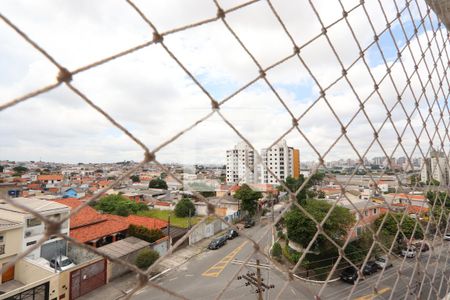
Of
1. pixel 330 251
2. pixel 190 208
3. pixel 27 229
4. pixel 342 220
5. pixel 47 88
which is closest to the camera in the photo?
pixel 47 88

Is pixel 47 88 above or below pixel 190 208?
above

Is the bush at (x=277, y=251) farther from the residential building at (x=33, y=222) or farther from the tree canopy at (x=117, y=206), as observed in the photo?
the tree canopy at (x=117, y=206)

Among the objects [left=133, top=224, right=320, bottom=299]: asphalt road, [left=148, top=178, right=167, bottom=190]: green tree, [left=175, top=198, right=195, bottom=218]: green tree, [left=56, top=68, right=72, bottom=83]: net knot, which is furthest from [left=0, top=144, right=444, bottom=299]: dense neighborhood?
[left=148, top=178, right=167, bottom=190]: green tree

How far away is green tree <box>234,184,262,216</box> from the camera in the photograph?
31.4ft

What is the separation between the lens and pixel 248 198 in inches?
378

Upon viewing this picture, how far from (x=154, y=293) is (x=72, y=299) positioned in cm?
125

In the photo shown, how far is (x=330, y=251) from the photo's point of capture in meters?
5.66

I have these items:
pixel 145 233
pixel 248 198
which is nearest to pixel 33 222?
pixel 145 233

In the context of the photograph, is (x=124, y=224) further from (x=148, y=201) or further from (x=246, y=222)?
(x=148, y=201)

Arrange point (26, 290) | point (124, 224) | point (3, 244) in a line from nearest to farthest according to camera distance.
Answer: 1. point (26, 290)
2. point (3, 244)
3. point (124, 224)

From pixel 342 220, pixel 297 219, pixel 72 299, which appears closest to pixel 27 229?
pixel 72 299

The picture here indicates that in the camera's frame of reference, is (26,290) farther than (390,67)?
Yes

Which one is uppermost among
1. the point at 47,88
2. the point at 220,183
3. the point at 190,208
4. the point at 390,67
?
the point at 390,67

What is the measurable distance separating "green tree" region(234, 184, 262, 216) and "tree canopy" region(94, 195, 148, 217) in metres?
3.79
